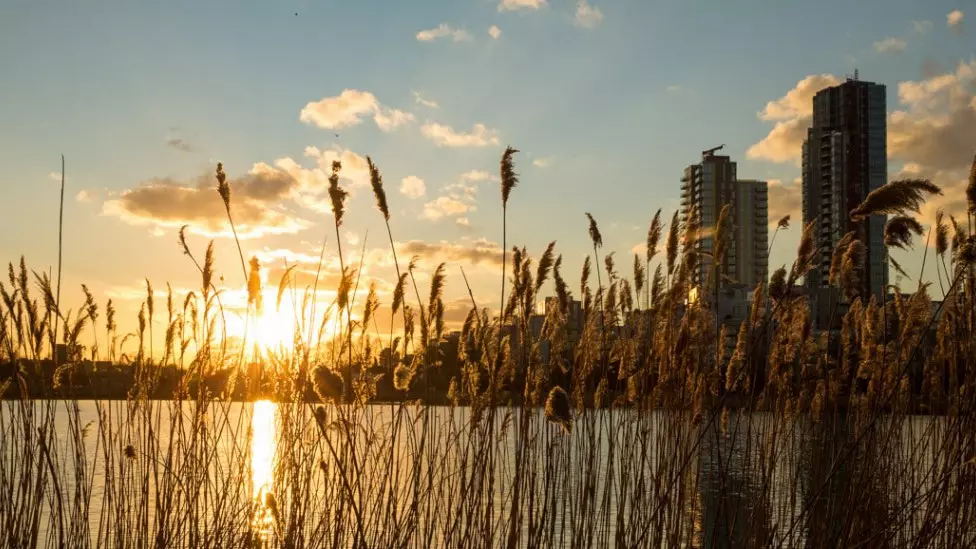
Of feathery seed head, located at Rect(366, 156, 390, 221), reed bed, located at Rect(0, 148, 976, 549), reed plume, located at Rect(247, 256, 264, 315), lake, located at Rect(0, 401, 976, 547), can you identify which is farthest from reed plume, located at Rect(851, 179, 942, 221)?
reed plume, located at Rect(247, 256, 264, 315)

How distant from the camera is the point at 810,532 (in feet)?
12.5

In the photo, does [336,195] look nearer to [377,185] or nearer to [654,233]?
[377,185]

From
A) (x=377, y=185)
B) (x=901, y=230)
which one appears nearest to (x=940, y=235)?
(x=901, y=230)

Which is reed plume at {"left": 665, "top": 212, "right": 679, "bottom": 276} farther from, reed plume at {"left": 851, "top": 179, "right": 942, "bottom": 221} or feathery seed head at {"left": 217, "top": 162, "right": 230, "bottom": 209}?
feathery seed head at {"left": 217, "top": 162, "right": 230, "bottom": 209}

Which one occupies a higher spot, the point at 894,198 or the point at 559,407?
the point at 894,198

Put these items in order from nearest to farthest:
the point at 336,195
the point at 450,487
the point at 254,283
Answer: the point at 336,195 < the point at 254,283 < the point at 450,487

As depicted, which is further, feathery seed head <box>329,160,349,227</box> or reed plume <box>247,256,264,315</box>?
→ reed plume <box>247,256,264,315</box>

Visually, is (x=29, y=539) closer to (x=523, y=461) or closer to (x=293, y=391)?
(x=293, y=391)

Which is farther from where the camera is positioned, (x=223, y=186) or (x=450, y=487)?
(x=450, y=487)

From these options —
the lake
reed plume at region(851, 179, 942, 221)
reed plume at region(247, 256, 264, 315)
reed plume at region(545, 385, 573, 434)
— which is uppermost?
reed plume at region(851, 179, 942, 221)

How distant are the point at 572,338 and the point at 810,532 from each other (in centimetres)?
233

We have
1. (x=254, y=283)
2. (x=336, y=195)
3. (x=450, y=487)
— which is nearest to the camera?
(x=336, y=195)

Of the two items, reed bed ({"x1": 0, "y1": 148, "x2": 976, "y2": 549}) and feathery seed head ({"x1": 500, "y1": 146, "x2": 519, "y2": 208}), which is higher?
feathery seed head ({"x1": 500, "y1": 146, "x2": 519, "y2": 208})

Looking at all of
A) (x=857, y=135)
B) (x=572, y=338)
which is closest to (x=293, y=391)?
(x=572, y=338)
